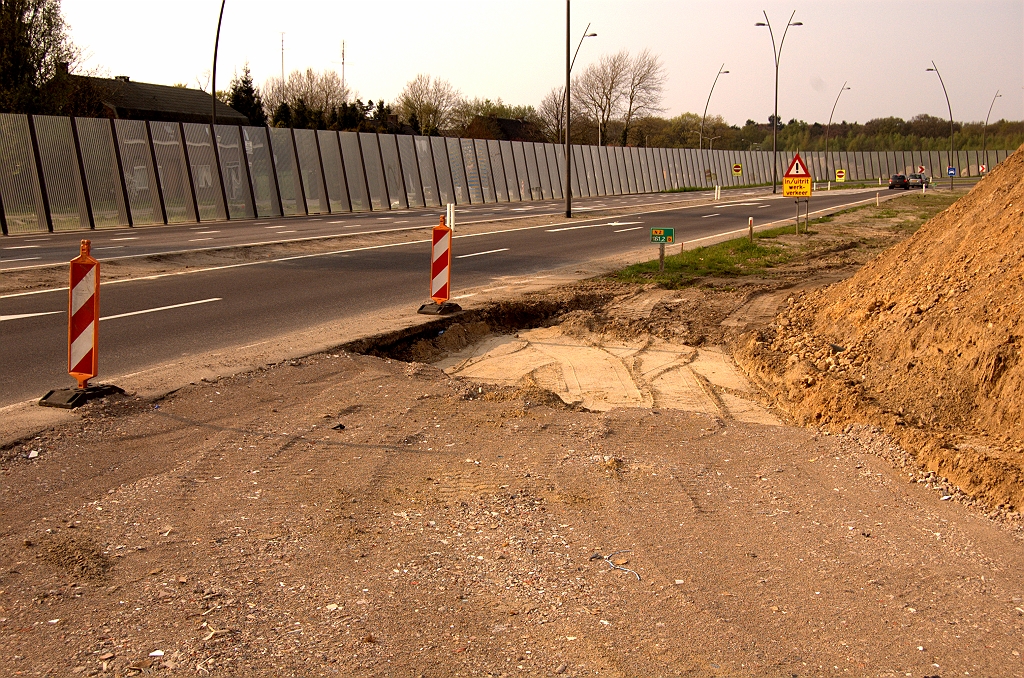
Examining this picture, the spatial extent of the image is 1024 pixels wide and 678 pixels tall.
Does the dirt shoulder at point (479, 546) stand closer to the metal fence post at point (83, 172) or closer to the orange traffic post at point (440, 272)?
the orange traffic post at point (440, 272)

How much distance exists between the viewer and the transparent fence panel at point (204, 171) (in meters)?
30.4

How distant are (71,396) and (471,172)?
139ft

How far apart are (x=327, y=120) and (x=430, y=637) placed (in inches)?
2760

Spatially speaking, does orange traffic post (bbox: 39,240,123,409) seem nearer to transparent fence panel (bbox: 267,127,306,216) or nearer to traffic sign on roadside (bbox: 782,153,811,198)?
traffic sign on roadside (bbox: 782,153,811,198)

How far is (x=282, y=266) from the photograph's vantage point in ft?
52.3

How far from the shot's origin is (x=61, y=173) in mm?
25828

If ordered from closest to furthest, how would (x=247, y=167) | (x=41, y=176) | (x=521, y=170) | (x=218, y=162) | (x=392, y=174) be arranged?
(x=41, y=176)
(x=218, y=162)
(x=247, y=167)
(x=392, y=174)
(x=521, y=170)

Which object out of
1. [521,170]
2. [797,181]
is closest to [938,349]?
[797,181]

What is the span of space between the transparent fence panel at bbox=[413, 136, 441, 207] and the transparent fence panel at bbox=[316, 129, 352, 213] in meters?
6.27

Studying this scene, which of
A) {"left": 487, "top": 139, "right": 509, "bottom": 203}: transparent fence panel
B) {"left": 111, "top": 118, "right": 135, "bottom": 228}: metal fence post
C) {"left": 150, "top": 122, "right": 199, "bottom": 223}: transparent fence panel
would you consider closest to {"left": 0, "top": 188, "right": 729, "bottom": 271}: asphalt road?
{"left": 150, "top": 122, "right": 199, "bottom": 223}: transparent fence panel

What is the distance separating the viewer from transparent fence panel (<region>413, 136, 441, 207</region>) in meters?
43.5

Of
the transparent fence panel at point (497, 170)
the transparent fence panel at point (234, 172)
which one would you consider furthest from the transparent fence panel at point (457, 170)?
the transparent fence panel at point (234, 172)

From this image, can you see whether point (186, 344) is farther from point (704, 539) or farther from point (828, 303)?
point (828, 303)

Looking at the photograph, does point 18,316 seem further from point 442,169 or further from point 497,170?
point 497,170
